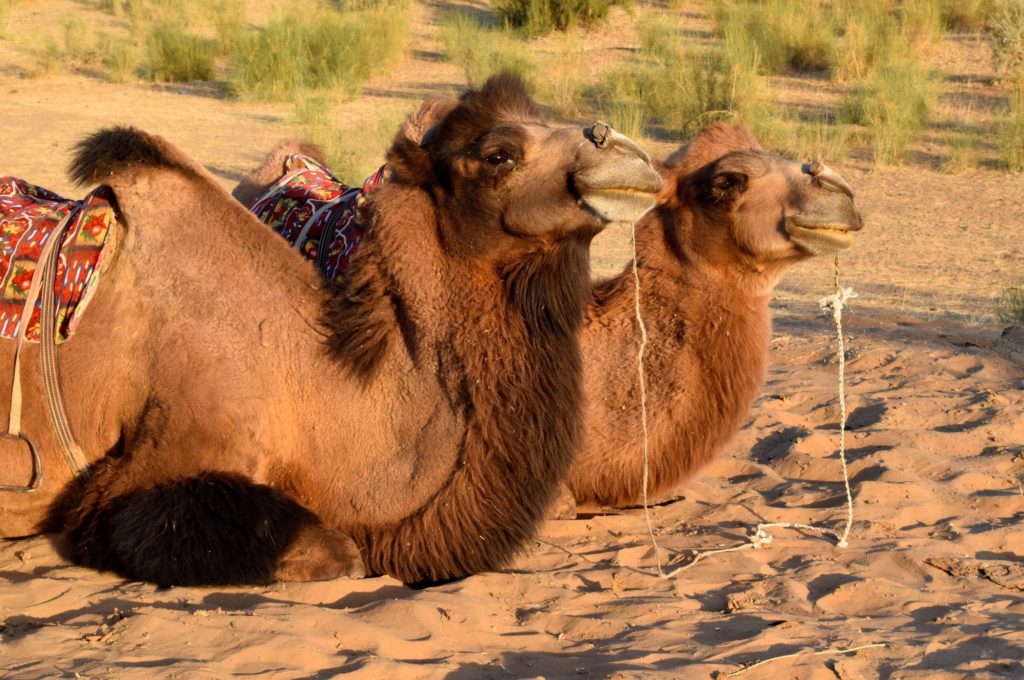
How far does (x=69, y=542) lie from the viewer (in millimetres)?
4727

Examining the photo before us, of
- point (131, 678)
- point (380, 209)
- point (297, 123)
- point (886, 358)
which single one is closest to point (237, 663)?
point (131, 678)

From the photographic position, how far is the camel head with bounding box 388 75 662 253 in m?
4.50

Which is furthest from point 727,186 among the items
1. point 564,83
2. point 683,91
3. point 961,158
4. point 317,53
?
point 317,53

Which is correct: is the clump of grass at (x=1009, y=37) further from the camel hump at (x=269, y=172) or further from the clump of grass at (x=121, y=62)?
the camel hump at (x=269, y=172)

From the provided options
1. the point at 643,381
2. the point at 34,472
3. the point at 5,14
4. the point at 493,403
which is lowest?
the point at 34,472

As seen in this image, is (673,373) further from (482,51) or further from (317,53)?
(317,53)

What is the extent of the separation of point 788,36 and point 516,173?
18.0 m

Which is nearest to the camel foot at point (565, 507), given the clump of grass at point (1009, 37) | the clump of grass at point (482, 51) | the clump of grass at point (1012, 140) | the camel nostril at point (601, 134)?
the camel nostril at point (601, 134)

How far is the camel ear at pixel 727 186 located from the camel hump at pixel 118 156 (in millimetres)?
2093

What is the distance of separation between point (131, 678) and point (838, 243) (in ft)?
10.4

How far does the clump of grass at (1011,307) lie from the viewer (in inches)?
384

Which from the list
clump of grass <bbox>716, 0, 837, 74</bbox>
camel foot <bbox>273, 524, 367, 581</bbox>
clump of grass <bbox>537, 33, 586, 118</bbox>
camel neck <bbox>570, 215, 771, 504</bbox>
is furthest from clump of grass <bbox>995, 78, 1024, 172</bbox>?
camel foot <bbox>273, 524, 367, 581</bbox>

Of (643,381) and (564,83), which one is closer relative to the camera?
(643,381)

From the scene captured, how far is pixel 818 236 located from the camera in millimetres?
5383
